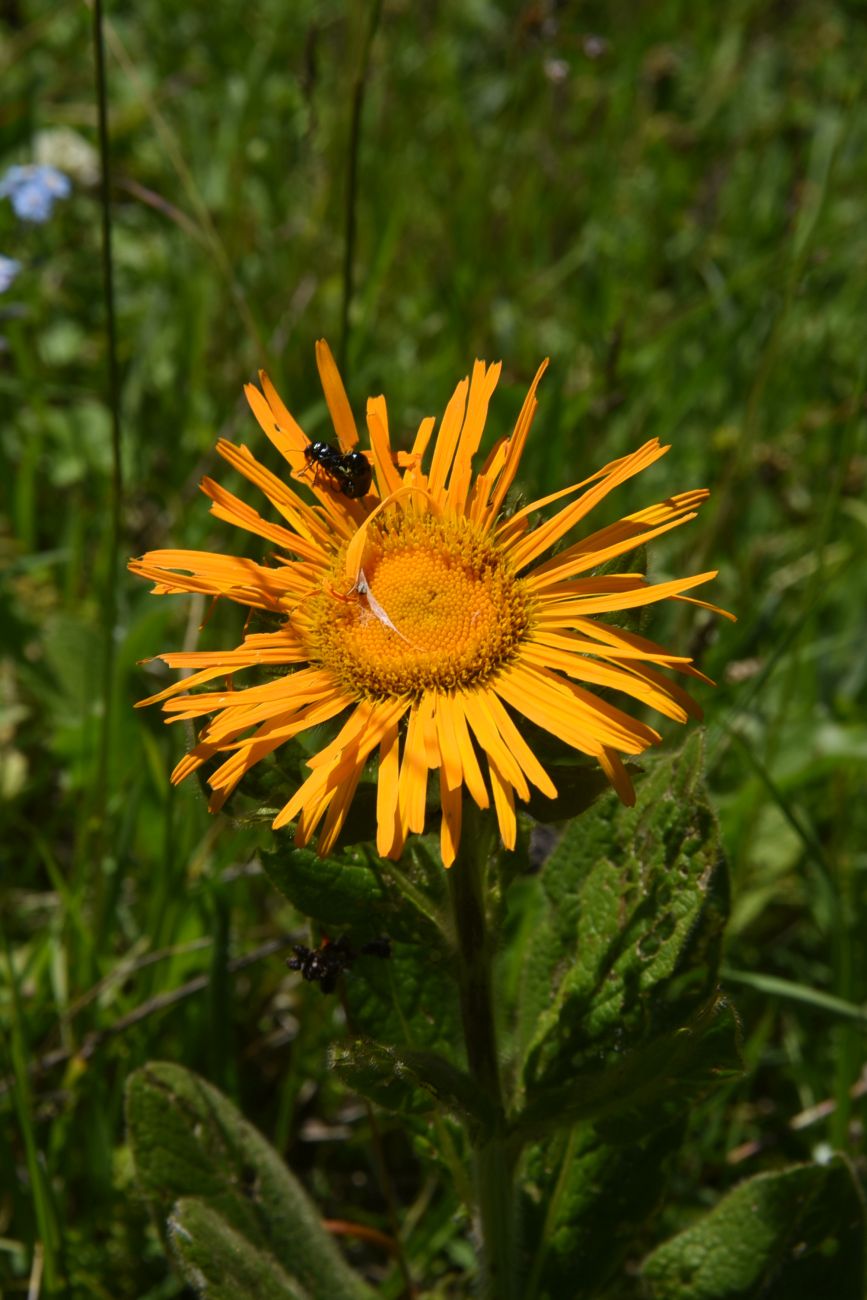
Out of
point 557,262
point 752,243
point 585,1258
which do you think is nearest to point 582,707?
point 585,1258

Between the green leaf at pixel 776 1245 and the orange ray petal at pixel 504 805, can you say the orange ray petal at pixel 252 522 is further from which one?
the green leaf at pixel 776 1245

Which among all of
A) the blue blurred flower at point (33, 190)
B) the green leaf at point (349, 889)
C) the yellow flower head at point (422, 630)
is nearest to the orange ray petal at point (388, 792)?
the yellow flower head at point (422, 630)

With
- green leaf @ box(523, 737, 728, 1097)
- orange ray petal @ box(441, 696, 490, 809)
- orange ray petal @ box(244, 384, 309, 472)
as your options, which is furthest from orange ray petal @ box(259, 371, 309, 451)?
green leaf @ box(523, 737, 728, 1097)

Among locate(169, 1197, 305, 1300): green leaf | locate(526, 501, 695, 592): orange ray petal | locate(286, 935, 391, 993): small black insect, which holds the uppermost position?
locate(526, 501, 695, 592): orange ray petal

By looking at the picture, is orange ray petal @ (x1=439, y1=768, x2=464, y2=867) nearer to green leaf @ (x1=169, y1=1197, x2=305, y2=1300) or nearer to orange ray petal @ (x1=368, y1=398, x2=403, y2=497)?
orange ray petal @ (x1=368, y1=398, x2=403, y2=497)

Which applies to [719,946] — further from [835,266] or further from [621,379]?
[835,266]

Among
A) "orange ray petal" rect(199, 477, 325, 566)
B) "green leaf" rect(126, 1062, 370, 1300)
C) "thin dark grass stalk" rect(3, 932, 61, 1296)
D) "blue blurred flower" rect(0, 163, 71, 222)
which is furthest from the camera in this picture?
"blue blurred flower" rect(0, 163, 71, 222)
